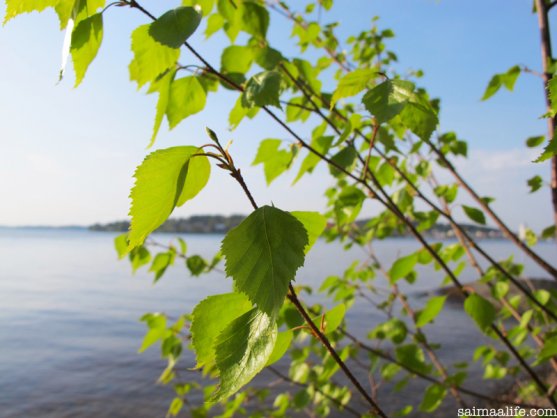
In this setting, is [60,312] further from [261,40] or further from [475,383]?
[261,40]

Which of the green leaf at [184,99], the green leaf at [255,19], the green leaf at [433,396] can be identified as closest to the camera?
the green leaf at [184,99]

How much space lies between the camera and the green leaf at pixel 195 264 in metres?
2.05

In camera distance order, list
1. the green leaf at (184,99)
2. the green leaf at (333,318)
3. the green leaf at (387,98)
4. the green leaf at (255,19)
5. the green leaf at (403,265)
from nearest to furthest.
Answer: the green leaf at (387,98) → the green leaf at (333,318) → the green leaf at (184,99) → the green leaf at (255,19) → the green leaf at (403,265)

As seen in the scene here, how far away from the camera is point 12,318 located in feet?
41.7

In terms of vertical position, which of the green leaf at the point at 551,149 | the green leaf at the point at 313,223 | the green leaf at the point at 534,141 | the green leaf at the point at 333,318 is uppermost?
the green leaf at the point at 534,141

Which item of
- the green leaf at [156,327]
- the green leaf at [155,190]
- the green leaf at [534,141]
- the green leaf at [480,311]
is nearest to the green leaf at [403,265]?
the green leaf at [480,311]

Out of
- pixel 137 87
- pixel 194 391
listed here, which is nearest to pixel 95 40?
pixel 137 87

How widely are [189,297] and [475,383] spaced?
10258 mm

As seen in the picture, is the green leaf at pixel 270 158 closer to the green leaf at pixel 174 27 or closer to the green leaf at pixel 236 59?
the green leaf at pixel 236 59

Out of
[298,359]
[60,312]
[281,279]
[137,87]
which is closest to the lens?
[281,279]

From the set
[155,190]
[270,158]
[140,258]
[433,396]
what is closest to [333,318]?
[155,190]

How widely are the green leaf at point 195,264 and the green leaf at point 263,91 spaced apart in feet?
4.38

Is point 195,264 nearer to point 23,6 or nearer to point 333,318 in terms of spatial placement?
point 333,318

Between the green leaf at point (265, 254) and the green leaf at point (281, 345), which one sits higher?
the green leaf at point (265, 254)
